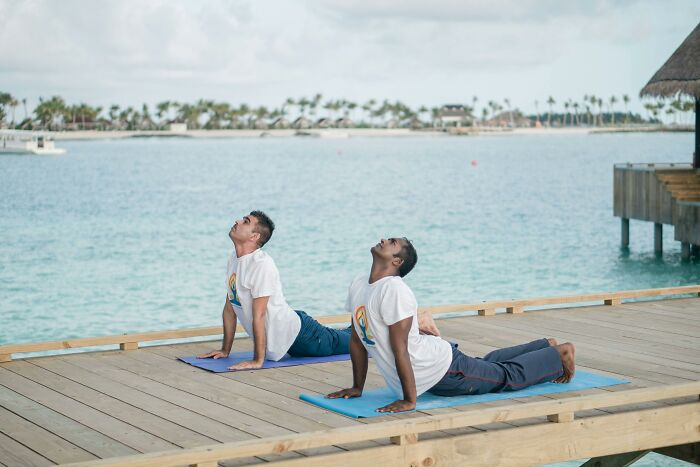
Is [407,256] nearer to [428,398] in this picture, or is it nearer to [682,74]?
[428,398]

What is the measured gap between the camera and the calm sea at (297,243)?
86.8 ft

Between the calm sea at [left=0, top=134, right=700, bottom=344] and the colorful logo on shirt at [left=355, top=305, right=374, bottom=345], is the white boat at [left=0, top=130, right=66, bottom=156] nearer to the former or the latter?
the calm sea at [left=0, top=134, right=700, bottom=344]

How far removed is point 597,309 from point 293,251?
90.3ft

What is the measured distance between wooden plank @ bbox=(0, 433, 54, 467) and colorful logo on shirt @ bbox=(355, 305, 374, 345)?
1.94m

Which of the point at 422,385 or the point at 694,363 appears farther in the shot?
the point at 694,363

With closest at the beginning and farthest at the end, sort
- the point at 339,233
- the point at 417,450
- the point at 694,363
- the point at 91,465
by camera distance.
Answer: the point at 91,465 → the point at 417,450 → the point at 694,363 → the point at 339,233

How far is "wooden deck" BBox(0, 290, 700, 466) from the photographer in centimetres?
637

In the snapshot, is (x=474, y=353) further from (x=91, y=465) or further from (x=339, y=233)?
(x=339, y=233)

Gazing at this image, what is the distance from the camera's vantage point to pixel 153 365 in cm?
857

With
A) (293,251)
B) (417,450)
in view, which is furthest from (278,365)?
(293,251)

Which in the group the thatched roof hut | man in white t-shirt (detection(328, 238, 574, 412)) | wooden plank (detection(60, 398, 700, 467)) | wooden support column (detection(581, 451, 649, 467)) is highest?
the thatched roof hut

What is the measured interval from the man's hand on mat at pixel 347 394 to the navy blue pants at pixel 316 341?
1.44 m

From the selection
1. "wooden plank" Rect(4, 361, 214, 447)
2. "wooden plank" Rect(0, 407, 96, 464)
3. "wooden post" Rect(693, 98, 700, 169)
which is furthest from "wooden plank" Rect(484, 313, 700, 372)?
"wooden post" Rect(693, 98, 700, 169)

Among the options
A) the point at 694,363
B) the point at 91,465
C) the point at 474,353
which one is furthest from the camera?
the point at 474,353
